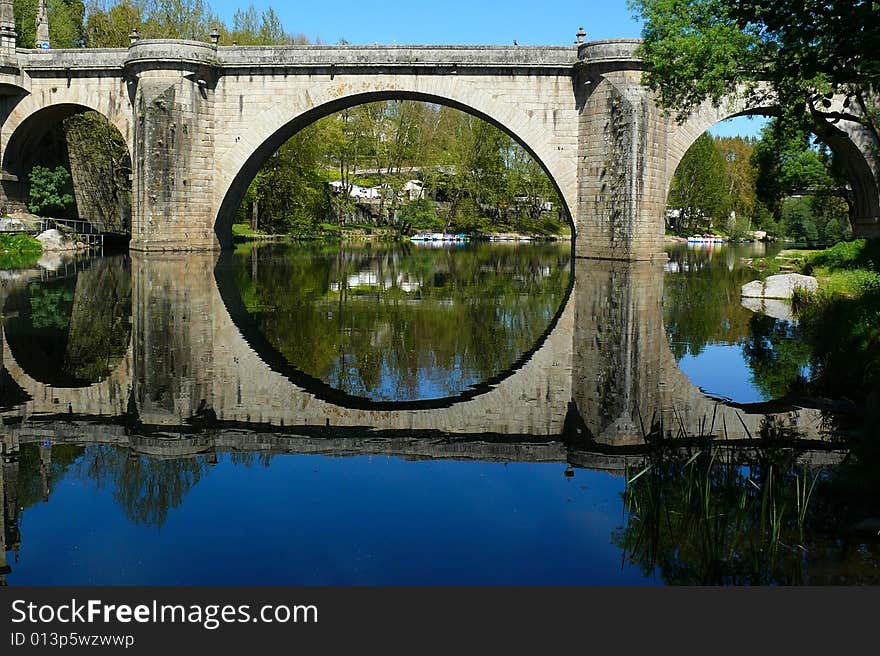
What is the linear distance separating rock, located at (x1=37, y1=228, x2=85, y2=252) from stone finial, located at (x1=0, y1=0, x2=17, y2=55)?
6.93m

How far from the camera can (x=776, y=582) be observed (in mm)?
4801

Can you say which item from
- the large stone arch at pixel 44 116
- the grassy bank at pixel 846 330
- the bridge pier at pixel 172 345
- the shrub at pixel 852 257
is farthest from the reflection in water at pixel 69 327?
the shrub at pixel 852 257

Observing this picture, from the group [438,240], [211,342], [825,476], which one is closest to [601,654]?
[825,476]

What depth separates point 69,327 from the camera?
46.3 ft

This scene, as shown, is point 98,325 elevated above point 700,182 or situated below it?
below

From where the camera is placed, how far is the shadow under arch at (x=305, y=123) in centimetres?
3262

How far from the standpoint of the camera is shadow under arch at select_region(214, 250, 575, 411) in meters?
9.20

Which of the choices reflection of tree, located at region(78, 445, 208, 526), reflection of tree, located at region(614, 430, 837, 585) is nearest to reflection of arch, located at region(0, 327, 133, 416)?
reflection of tree, located at region(78, 445, 208, 526)

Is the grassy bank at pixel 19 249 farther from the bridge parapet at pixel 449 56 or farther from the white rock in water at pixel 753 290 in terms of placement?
the white rock in water at pixel 753 290

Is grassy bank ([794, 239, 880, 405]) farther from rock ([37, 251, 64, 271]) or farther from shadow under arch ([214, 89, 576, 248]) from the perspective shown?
rock ([37, 251, 64, 271])

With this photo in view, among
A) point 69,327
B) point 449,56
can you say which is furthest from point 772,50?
point 449,56

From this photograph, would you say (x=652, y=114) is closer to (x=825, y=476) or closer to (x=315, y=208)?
(x=825, y=476)

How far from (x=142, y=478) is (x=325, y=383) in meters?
3.83

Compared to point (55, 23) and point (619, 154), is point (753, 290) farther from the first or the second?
point (55, 23)
